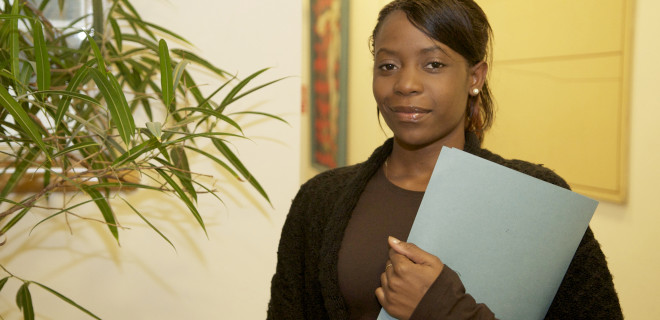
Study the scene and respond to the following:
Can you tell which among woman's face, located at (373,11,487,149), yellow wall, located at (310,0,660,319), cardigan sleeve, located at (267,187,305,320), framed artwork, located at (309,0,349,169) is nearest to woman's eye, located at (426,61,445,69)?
woman's face, located at (373,11,487,149)

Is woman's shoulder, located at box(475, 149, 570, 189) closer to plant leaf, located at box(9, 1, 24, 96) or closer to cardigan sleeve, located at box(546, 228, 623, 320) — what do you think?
cardigan sleeve, located at box(546, 228, 623, 320)

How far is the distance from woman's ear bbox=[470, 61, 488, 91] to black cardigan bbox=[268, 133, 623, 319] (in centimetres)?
9

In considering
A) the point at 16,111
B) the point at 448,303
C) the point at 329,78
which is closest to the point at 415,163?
the point at 448,303

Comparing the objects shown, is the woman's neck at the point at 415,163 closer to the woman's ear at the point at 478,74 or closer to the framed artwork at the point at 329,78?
the woman's ear at the point at 478,74

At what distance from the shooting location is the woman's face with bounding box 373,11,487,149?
916 mm

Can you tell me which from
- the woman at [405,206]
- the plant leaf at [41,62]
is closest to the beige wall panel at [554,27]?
the woman at [405,206]

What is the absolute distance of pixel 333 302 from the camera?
0.97 metres

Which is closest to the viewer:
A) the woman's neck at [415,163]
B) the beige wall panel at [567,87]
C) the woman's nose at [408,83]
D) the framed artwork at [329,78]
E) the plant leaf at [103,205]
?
the woman's nose at [408,83]

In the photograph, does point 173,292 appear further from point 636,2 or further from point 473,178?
point 636,2

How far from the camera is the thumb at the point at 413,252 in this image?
0.80 metres

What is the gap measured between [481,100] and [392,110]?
0.24 meters

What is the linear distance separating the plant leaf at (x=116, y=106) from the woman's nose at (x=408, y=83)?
1.38 ft

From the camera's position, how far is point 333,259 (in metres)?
0.98

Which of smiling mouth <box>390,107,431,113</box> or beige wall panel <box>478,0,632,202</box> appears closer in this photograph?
smiling mouth <box>390,107,431,113</box>
